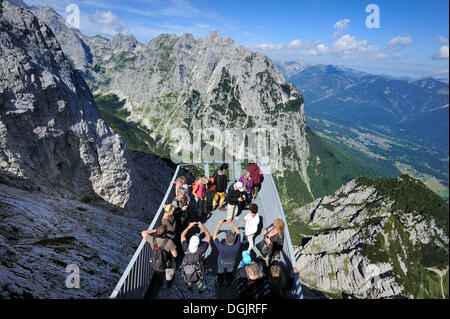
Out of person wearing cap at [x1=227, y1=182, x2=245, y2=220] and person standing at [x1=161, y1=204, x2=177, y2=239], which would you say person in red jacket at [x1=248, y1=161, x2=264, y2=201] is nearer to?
person wearing cap at [x1=227, y1=182, x2=245, y2=220]

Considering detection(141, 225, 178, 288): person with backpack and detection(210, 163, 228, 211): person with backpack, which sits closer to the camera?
detection(141, 225, 178, 288): person with backpack

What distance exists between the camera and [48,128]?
24422 millimetres

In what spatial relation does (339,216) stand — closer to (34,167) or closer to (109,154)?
(109,154)

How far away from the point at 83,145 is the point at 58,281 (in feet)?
77.0

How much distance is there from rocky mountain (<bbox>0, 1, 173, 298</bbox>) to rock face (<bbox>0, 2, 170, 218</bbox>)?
110 millimetres

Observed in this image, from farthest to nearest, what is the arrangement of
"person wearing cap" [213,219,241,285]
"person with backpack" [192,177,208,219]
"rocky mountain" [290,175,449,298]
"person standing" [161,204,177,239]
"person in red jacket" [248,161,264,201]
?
"rocky mountain" [290,175,449,298], "person in red jacket" [248,161,264,201], "person with backpack" [192,177,208,219], "person standing" [161,204,177,239], "person wearing cap" [213,219,241,285]

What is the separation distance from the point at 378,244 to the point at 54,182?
9336 centimetres

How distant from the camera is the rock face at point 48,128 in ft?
67.1

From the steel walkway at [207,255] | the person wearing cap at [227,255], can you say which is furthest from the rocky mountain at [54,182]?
the person wearing cap at [227,255]

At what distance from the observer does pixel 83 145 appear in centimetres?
2842

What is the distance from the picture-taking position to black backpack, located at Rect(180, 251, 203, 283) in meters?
7.28

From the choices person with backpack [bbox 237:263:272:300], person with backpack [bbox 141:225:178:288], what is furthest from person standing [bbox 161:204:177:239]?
person with backpack [bbox 237:263:272:300]

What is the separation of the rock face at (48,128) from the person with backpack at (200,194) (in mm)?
16064
